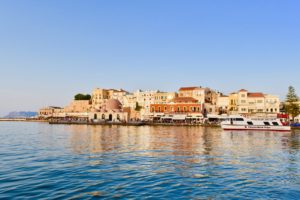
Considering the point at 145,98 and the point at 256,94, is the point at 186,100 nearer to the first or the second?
the point at 145,98

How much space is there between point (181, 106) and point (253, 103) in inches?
900

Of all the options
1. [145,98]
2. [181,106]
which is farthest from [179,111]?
[145,98]

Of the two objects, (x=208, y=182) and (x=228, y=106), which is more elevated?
(x=228, y=106)

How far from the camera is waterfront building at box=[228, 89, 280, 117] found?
85625mm

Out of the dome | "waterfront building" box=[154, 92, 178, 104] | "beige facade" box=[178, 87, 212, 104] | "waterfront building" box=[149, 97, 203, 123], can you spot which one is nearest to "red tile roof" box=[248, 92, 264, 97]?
"beige facade" box=[178, 87, 212, 104]

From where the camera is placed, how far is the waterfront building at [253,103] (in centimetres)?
8562

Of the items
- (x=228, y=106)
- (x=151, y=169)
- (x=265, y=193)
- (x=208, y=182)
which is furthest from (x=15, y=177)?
(x=228, y=106)

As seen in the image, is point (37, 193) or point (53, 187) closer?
point (37, 193)

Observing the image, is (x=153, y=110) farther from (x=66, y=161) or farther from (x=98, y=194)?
(x=98, y=194)

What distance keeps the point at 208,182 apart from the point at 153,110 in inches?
3161

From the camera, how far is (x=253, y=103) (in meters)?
87.4

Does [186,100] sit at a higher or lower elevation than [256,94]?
lower

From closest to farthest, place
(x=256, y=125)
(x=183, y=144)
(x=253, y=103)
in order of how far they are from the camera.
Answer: (x=183, y=144), (x=256, y=125), (x=253, y=103)

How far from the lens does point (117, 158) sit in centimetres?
1989
